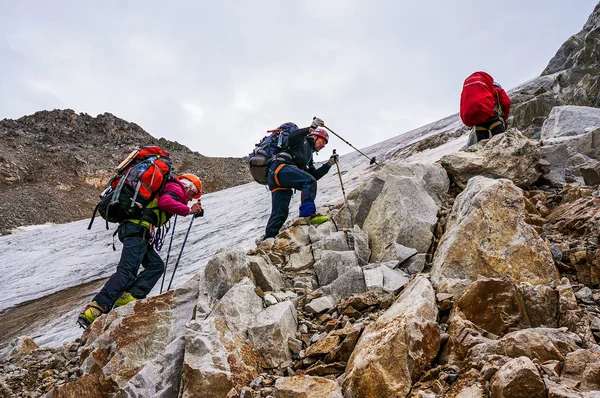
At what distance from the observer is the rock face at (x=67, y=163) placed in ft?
118

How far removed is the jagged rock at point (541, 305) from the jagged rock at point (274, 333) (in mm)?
2126

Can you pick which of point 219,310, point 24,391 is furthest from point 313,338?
point 24,391

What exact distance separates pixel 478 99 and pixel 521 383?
6510 millimetres

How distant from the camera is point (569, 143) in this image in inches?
314

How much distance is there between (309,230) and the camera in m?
6.59

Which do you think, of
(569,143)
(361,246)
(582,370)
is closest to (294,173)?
(361,246)

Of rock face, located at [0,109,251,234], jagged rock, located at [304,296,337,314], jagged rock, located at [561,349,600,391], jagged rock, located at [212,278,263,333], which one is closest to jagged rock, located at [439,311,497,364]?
jagged rock, located at [561,349,600,391]

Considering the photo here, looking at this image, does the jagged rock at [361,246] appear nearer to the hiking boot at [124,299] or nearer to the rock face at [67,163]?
the hiking boot at [124,299]

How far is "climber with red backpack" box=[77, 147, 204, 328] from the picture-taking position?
6207 millimetres

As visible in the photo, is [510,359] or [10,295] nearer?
[510,359]

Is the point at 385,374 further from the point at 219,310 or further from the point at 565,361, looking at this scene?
the point at 219,310

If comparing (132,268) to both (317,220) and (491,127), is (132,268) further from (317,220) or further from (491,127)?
(491,127)

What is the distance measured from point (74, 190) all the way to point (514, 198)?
42.2m

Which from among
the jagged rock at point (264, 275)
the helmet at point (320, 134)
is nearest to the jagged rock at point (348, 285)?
the jagged rock at point (264, 275)
